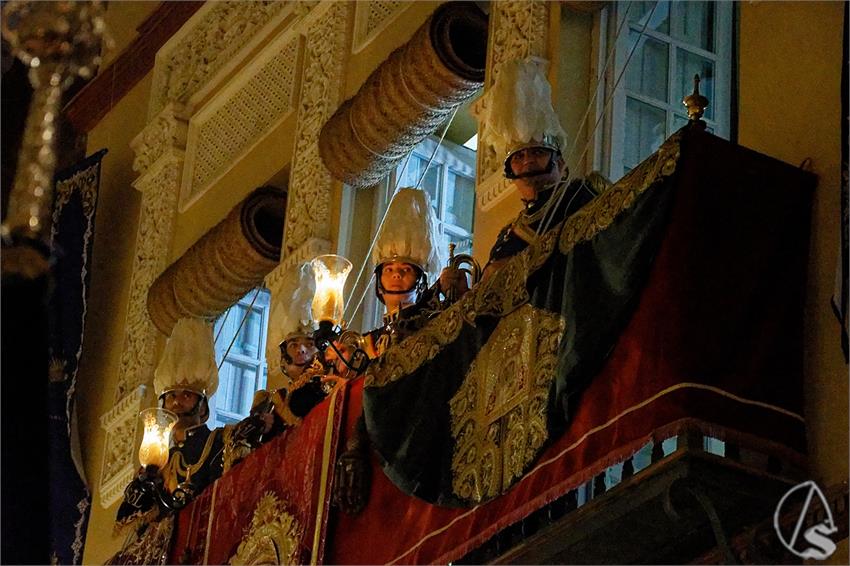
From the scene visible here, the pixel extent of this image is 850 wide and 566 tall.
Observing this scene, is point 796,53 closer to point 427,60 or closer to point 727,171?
point 727,171

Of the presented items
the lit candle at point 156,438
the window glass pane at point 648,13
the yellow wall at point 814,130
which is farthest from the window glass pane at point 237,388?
the yellow wall at point 814,130

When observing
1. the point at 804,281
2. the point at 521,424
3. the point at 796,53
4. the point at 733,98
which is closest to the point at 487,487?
the point at 521,424

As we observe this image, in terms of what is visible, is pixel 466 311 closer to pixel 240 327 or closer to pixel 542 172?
pixel 542 172

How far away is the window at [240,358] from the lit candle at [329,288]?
2.78m

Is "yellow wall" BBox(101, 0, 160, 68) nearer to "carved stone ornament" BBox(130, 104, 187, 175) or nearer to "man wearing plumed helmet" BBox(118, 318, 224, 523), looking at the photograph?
"carved stone ornament" BBox(130, 104, 187, 175)

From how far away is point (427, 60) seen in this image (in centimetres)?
796

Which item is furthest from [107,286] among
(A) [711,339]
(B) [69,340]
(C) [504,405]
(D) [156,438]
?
(A) [711,339]

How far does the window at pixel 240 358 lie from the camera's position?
966 centimetres

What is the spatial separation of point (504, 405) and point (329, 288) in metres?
1.26

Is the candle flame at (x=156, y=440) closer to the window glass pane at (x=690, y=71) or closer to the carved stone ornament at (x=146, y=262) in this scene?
the carved stone ornament at (x=146, y=262)

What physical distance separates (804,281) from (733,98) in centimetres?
193

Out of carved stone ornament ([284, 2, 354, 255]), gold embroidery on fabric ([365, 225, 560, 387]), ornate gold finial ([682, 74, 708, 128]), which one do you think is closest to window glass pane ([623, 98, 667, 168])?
gold embroidery on fabric ([365, 225, 560, 387])

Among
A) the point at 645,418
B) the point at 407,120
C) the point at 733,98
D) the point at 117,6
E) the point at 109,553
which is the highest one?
the point at 117,6

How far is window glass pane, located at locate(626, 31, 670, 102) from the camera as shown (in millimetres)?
7266
